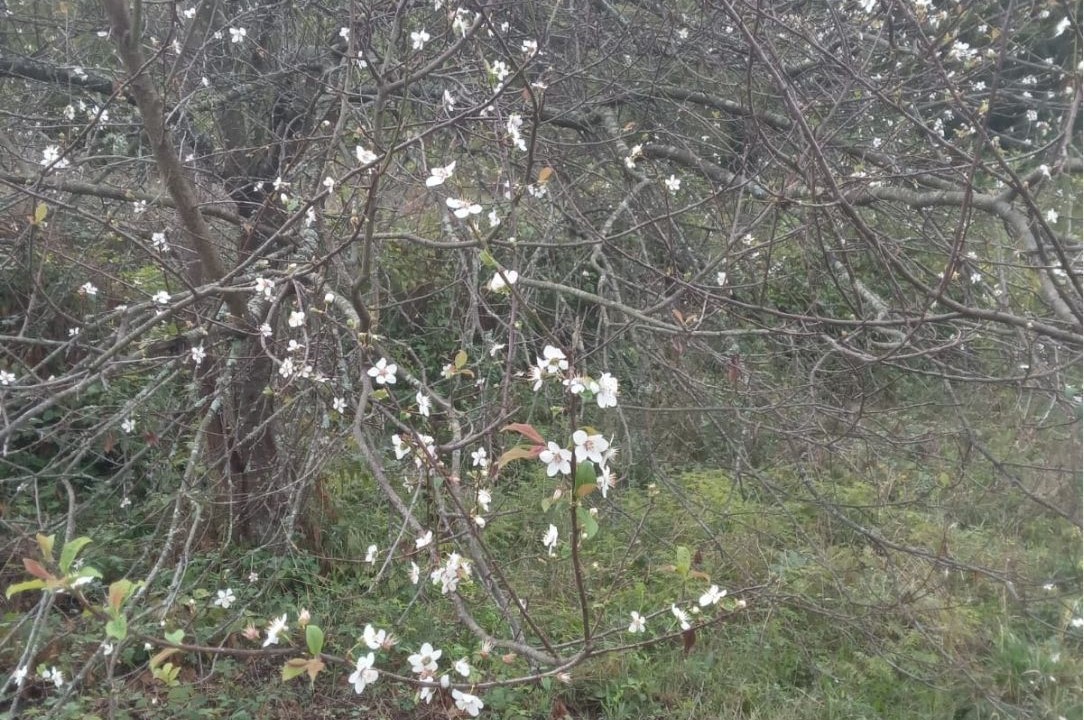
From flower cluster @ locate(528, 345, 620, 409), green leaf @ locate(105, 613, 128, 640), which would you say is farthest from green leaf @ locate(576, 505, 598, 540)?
green leaf @ locate(105, 613, 128, 640)

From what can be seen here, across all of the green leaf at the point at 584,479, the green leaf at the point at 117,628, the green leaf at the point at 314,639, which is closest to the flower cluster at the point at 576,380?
the green leaf at the point at 584,479

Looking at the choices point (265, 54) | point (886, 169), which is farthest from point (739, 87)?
point (265, 54)

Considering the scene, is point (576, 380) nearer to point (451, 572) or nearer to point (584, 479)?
point (584, 479)

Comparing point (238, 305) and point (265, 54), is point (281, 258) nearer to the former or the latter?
point (238, 305)

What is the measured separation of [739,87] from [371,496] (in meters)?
2.72

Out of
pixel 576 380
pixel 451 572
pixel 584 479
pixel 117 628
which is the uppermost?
pixel 576 380

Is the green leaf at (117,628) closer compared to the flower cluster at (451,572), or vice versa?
the green leaf at (117,628)

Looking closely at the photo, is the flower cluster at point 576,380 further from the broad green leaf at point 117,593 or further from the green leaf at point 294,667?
the broad green leaf at point 117,593

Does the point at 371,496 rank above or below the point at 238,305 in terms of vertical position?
below

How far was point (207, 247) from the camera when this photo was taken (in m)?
2.71

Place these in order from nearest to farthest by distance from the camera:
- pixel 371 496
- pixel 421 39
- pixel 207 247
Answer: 1. pixel 421 39
2. pixel 207 247
3. pixel 371 496

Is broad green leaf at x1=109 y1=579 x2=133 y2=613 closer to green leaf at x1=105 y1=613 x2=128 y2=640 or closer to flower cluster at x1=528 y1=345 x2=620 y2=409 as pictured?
green leaf at x1=105 y1=613 x2=128 y2=640

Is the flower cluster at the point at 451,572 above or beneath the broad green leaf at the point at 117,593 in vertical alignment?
beneath

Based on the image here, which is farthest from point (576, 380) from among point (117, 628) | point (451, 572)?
point (117, 628)
